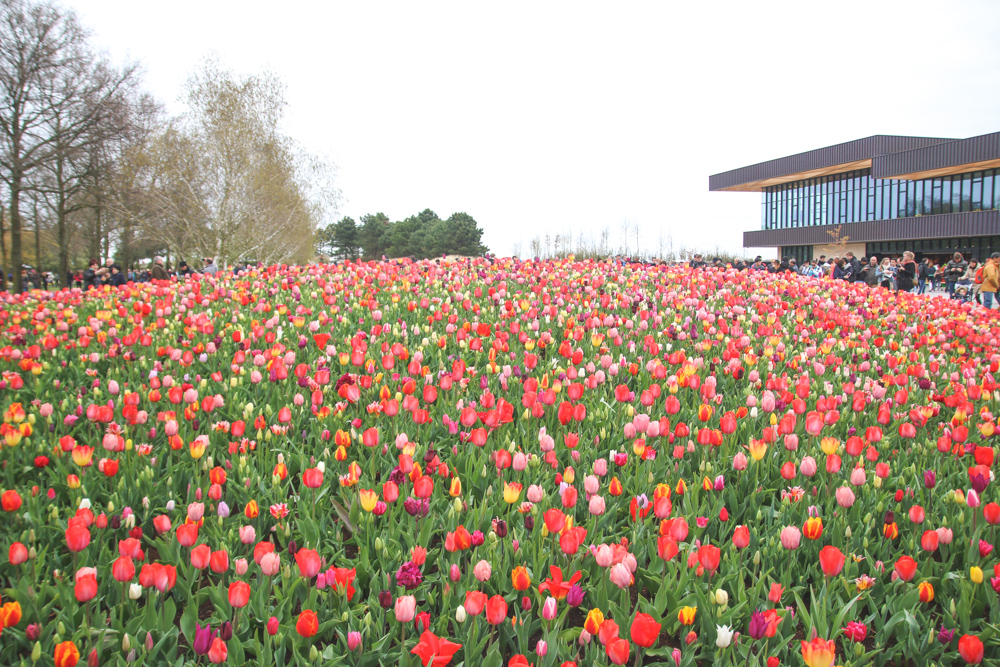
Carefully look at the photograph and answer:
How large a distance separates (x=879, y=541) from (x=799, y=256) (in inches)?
2120

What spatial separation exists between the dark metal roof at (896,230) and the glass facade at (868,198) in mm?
1437

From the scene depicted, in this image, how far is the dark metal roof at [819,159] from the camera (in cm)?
4091

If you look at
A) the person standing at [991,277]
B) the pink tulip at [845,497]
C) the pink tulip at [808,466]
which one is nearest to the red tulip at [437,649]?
the pink tulip at [845,497]

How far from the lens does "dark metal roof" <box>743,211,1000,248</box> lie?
35.8m

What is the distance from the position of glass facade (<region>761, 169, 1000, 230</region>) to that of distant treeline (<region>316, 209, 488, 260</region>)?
3000 cm

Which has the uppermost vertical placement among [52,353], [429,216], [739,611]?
[429,216]

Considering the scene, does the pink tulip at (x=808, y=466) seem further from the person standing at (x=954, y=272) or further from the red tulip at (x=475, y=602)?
the person standing at (x=954, y=272)

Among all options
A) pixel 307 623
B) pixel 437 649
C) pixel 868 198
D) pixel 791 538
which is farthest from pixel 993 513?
pixel 868 198

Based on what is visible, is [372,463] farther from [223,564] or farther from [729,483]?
A: [729,483]

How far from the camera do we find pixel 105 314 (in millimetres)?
5398

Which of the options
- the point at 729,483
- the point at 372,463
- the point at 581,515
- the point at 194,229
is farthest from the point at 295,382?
the point at 194,229

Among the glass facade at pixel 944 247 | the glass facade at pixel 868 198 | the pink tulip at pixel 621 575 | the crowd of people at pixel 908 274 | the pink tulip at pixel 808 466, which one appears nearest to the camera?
the pink tulip at pixel 621 575

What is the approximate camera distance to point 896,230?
41156 mm

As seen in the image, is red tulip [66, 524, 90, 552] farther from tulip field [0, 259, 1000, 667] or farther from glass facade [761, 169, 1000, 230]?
glass facade [761, 169, 1000, 230]
